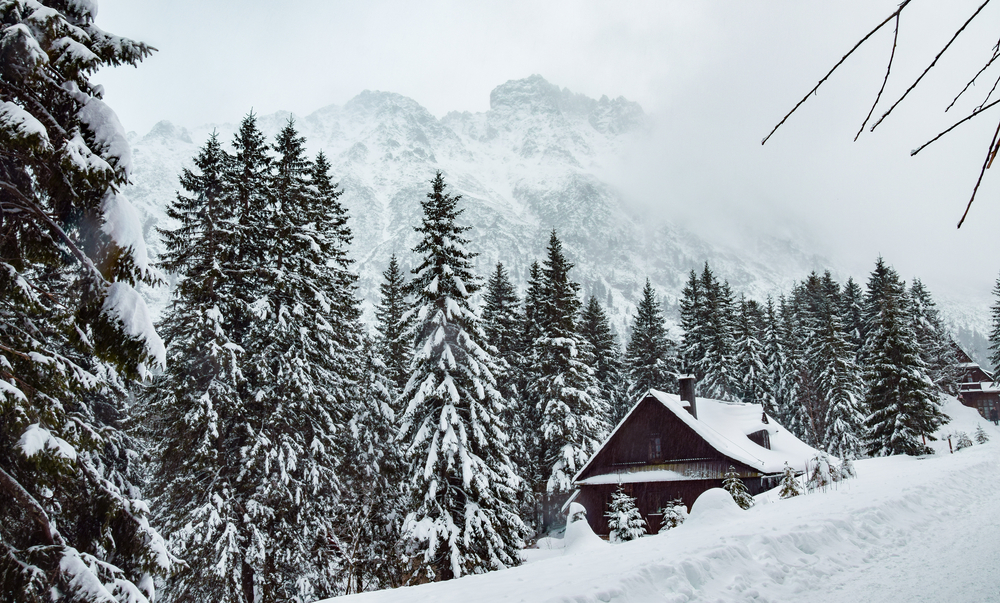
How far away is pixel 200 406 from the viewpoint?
15008 millimetres

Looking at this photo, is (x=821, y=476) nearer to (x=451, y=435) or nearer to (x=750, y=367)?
(x=451, y=435)

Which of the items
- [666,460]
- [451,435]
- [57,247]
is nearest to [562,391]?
[666,460]

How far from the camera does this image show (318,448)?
61.0 feet

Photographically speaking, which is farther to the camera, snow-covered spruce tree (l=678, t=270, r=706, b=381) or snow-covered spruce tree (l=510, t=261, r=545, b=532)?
snow-covered spruce tree (l=678, t=270, r=706, b=381)


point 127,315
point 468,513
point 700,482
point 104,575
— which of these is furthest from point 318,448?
point 700,482

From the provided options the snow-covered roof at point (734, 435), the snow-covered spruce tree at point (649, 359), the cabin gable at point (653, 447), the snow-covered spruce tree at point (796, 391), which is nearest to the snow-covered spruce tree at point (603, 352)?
the snow-covered spruce tree at point (649, 359)

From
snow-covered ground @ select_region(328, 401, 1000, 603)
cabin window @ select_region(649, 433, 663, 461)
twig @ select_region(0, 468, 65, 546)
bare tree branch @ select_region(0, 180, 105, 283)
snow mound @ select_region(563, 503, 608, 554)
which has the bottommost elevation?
snow mound @ select_region(563, 503, 608, 554)

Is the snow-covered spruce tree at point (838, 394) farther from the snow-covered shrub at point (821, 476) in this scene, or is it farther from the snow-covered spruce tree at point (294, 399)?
the snow-covered spruce tree at point (294, 399)

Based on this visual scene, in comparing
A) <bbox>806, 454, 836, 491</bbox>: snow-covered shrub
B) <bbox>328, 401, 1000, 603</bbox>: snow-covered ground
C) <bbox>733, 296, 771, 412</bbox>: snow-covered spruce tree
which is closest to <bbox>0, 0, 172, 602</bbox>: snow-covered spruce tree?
<bbox>328, 401, 1000, 603</bbox>: snow-covered ground

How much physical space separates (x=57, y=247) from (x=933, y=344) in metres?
67.5

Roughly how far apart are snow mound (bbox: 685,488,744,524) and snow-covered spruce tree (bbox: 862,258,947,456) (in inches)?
1048

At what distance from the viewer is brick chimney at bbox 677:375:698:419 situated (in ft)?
89.6

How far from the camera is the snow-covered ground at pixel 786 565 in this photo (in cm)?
540

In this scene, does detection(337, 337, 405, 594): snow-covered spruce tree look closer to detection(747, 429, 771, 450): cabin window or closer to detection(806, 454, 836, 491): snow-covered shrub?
detection(806, 454, 836, 491): snow-covered shrub
